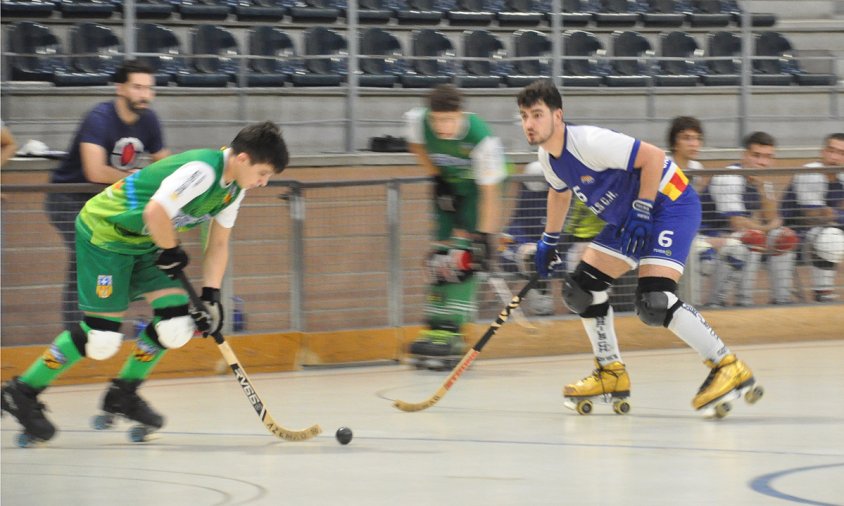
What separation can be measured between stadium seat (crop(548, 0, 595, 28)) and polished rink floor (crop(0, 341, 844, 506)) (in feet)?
20.5

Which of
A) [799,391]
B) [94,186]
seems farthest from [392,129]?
[799,391]

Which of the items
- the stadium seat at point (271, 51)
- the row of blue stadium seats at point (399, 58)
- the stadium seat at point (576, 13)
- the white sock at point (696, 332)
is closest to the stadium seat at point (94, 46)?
the row of blue stadium seats at point (399, 58)

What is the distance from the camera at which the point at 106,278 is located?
195 inches

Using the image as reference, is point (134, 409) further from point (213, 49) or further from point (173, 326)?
point (213, 49)

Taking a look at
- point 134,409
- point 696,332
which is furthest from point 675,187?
point 134,409

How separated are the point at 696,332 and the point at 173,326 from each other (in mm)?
2160

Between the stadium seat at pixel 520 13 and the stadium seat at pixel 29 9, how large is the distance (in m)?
4.19

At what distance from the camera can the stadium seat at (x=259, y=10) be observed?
11.3m

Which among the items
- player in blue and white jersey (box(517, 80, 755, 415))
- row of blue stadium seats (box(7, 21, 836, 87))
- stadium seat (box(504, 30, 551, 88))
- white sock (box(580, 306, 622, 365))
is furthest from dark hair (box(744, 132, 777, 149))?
stadium seat (box(504, 30, 551, 88))

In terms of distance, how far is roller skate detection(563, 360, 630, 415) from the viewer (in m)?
5.67

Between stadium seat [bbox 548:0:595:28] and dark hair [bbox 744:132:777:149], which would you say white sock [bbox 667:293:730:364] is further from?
stadium seat [bbox 548:0:595:28]

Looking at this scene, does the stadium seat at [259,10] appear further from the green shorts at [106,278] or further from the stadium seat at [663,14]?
the green shorts at [106,278]

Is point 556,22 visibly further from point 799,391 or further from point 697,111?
point 799,391

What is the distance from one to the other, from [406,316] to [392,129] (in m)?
2.98
